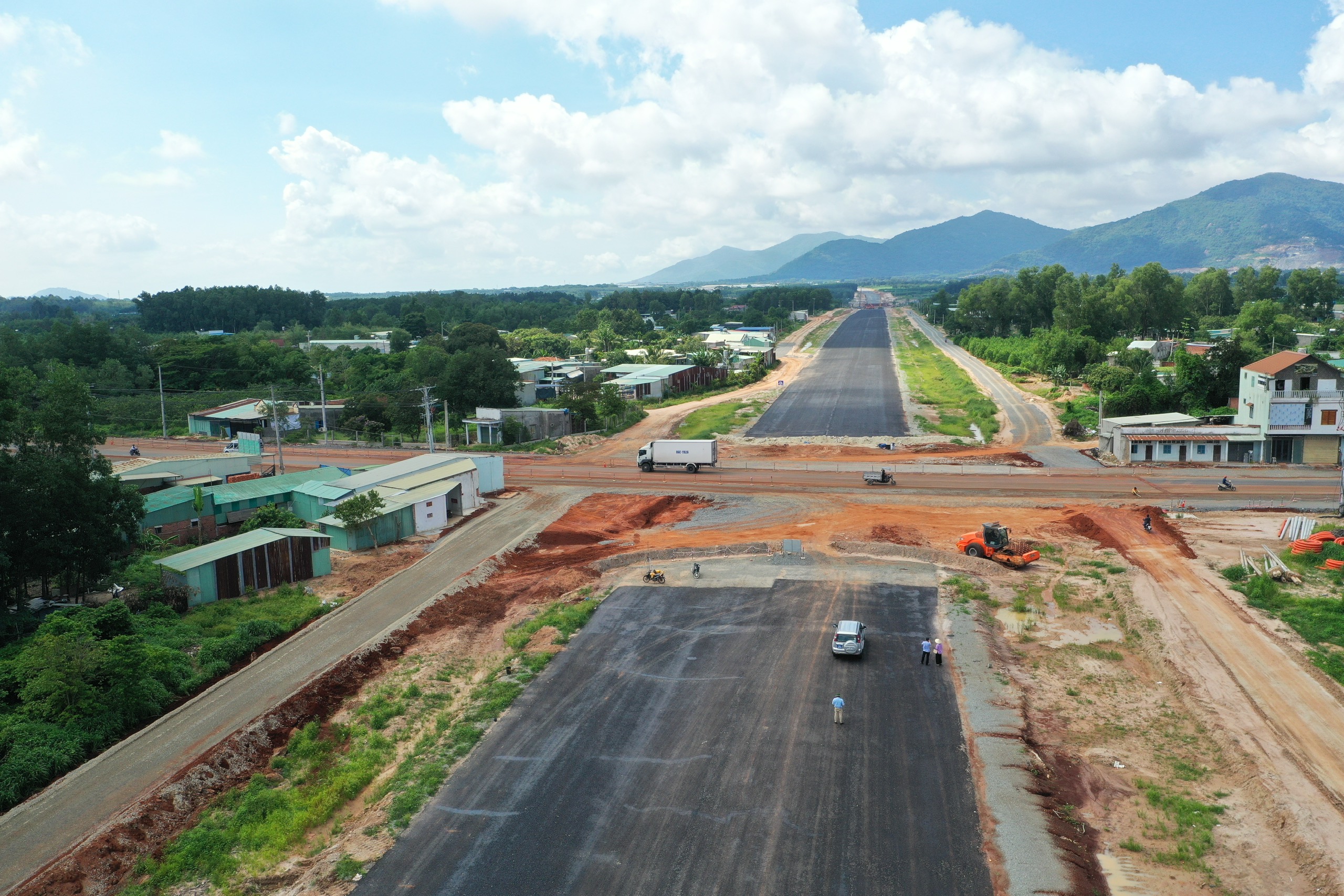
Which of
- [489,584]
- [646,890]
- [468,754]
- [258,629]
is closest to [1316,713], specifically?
[646,890]

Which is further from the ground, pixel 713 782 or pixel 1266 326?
pixel 1266 326

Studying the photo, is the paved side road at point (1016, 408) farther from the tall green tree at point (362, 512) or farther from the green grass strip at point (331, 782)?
the green grass strip at point (331, 782)

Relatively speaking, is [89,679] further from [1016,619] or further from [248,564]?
[1016,619]

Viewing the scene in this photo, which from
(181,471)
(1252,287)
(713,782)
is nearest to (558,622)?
(713,782)

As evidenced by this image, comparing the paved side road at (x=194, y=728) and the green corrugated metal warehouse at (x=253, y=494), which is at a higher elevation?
the green corrugated metal warehouse at (x=253, y=494)

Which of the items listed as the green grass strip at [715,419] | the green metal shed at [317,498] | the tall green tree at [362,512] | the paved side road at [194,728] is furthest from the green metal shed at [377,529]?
the green grass strip at [715,419]

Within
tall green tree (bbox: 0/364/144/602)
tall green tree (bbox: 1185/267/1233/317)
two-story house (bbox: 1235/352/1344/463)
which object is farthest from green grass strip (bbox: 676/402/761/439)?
tall green tree (bbox: 1185/267/1233/317)
